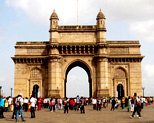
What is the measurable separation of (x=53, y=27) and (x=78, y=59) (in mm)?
7028

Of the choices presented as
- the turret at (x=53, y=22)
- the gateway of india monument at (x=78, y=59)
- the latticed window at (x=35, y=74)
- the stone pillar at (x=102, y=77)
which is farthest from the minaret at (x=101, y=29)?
the latticed window at (x=35, y=74)

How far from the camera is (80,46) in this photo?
4622cm

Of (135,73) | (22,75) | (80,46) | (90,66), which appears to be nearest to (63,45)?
(80,46)

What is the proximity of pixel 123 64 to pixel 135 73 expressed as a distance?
2.61 meters

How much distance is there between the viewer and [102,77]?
45.4 meters

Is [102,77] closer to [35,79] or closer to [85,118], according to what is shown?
[35,79]

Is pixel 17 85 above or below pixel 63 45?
below

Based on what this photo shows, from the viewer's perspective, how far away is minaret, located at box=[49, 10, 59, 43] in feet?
153

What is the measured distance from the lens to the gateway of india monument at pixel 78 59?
1818 inches

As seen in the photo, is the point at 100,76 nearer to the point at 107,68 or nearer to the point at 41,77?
the point at 107,68

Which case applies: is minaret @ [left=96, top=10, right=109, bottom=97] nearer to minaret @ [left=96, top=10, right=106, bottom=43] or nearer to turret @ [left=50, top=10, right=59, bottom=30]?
minaret @ [left=96, top=10, right=106, bottom=43]

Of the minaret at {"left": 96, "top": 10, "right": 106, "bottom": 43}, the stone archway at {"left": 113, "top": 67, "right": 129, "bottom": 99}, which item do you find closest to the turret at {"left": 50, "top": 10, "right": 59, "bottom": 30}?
the minaret at {"left": 96, "top": 10, "right": 106, "bottom": 43}

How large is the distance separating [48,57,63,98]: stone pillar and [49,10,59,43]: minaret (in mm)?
3502

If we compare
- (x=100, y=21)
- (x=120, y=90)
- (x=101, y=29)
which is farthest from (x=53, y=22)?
(x=120, y=90)
